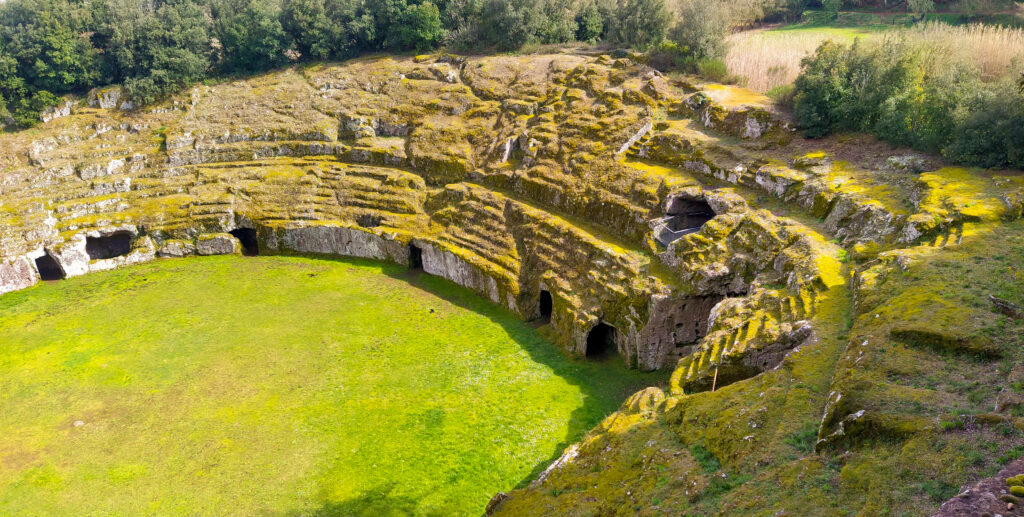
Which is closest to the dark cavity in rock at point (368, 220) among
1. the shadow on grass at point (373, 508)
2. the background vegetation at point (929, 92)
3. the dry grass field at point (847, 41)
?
the shadow on grass at point (373, 508)

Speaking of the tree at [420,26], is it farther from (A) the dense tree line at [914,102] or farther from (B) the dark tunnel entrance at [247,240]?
(A) the dense tree line at [914,102]

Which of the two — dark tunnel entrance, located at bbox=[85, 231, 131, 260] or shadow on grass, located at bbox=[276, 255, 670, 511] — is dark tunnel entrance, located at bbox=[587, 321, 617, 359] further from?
dark tunnel entrance, located at bbox=[85, 231, 131, 260]

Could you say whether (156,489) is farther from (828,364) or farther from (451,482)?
(828,364)

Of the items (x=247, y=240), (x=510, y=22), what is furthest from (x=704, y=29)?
(x=247, y=240)

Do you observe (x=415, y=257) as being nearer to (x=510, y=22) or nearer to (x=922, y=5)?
(x=510, y=22)

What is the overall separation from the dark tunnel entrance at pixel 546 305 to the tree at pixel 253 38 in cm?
2986

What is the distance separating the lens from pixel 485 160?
104 feet

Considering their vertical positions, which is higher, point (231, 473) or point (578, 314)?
point (578, 314)

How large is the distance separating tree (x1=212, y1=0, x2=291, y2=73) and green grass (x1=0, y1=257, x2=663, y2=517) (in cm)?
2097

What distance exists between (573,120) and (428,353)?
14505mm

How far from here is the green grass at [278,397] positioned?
1656 cm

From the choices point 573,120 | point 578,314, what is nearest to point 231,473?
point 578,314

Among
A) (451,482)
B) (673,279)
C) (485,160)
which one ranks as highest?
(485,160)

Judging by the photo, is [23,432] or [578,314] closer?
[23,432]
